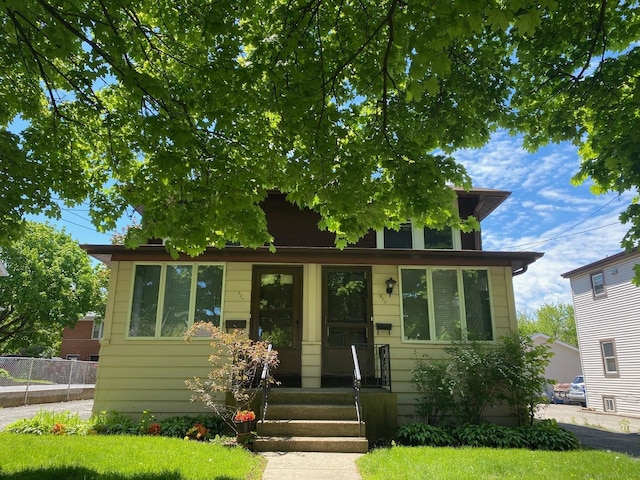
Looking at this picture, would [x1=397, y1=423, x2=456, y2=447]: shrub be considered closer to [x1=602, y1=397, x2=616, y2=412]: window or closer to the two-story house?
the two-story house

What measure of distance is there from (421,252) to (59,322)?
2745 cm

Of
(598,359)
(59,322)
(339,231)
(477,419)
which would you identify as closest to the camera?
(339,231)

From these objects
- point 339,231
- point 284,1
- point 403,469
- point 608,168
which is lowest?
point 403,469

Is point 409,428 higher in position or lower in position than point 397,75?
lower

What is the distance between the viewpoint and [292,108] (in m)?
5.30

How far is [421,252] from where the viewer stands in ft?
33.7

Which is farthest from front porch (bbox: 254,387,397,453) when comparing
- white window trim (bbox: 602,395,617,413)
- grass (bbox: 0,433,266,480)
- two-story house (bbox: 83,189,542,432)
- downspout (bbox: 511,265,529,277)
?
white window trim (bbox: 602,395,617,413)

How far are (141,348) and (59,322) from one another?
2330cm

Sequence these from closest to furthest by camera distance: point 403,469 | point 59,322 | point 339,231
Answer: point 403,469 → point 339,231 → point 59,322

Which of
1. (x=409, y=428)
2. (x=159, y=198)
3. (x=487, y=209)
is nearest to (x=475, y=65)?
(x=159, y=198)

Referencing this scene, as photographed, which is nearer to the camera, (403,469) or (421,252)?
(403,469)

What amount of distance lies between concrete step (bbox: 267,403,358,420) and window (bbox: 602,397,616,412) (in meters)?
16.1

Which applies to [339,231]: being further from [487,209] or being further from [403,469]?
[487,209]

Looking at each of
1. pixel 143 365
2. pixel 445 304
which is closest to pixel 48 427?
pixel 143 365
